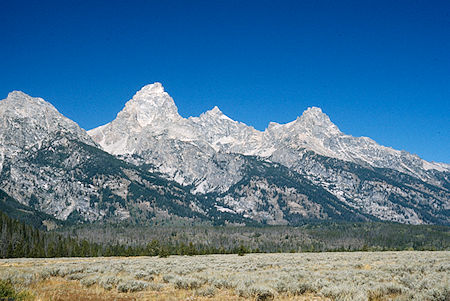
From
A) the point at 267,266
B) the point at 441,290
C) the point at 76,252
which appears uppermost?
the point at 441,290

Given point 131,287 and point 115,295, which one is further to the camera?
point 131,287

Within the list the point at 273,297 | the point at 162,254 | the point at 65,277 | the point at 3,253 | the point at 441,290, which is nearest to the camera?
the point at 441,290

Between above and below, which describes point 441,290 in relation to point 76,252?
above

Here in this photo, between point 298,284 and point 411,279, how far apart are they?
744 cm

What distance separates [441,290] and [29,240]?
15236 cm

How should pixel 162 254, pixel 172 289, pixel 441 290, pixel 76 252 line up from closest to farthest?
pixel 441 290 → pixel 172 289 → pixel 162 254 → pixel 76 252

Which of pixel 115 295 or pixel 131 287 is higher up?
pixel 131 287

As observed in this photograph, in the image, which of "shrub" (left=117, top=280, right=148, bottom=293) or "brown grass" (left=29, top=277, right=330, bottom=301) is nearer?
"brown grass" (left=29, top=277, right=330, bottom=301)

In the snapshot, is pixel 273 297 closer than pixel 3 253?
Yes

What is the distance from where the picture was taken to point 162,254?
87312mm

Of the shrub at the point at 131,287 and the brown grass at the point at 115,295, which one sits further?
the shrub at the point at 131,287

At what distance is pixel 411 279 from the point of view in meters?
21.9

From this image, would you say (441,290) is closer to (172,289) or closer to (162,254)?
(172,289)

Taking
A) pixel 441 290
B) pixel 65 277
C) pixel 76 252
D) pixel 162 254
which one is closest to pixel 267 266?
pixel 65 277
